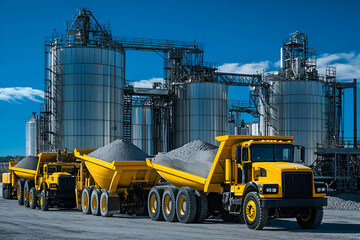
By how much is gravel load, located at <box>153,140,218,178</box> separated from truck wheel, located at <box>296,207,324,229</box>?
11.7 ft

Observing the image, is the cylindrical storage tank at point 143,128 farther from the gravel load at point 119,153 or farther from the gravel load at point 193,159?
the gravel load at point 193,159

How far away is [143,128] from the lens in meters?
55.3

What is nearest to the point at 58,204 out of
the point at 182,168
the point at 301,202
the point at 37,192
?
the point at 37,192

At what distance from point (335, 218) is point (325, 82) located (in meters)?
29.2

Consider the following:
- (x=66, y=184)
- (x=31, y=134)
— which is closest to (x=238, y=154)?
(x=66, y=184)

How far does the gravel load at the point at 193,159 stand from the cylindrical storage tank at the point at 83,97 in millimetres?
20186

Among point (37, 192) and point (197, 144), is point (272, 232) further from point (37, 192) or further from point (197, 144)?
point (37, 192)

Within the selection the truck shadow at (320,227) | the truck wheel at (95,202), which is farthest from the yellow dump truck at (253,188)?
the truck wheel at (95,202)

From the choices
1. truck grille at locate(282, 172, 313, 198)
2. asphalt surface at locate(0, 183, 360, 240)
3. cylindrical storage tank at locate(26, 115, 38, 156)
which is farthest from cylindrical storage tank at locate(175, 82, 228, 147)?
truck grille at locate(282, 172, 313, 198)

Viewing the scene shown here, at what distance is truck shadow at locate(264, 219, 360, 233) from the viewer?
54.6 ft

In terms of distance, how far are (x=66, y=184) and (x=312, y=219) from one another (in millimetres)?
13501

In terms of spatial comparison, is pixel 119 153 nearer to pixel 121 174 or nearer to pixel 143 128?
pixel 121 174

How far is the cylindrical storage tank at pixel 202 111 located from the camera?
155 feet

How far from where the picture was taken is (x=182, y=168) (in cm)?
1972
